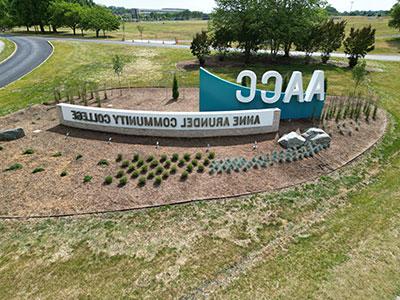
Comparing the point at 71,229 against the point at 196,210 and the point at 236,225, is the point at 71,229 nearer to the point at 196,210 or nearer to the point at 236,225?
the point at 196,210

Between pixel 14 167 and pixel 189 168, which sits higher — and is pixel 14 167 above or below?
below

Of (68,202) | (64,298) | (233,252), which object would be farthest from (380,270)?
(68,202)

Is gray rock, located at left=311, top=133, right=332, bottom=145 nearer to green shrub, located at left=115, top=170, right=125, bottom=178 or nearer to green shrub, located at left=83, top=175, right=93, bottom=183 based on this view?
green shrub, located at left=115, top=170, right=125, bottom=178

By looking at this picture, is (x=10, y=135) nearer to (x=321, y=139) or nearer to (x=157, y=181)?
(x=157, y=181)

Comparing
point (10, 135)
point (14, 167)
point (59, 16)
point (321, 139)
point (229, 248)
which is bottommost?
point (229, 248)

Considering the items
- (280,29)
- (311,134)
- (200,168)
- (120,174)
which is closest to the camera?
(120,174)

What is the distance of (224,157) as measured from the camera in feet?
48.5

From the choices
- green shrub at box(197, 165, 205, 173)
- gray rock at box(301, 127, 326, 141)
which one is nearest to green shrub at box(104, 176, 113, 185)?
green shrub at box(197, 165, 205, 173)

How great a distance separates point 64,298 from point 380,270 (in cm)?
939

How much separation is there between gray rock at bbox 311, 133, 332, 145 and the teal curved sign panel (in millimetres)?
3170

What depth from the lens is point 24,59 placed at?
38.2 metres

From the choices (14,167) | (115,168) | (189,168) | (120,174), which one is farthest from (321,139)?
(14,167)

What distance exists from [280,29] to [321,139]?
23.5 metres

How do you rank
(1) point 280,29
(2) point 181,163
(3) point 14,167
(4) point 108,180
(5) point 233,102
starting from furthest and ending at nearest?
(1) point 280,29
(5) point 233,102
(2) point 181,163
(3) point 14,167
(4) point 108,180
